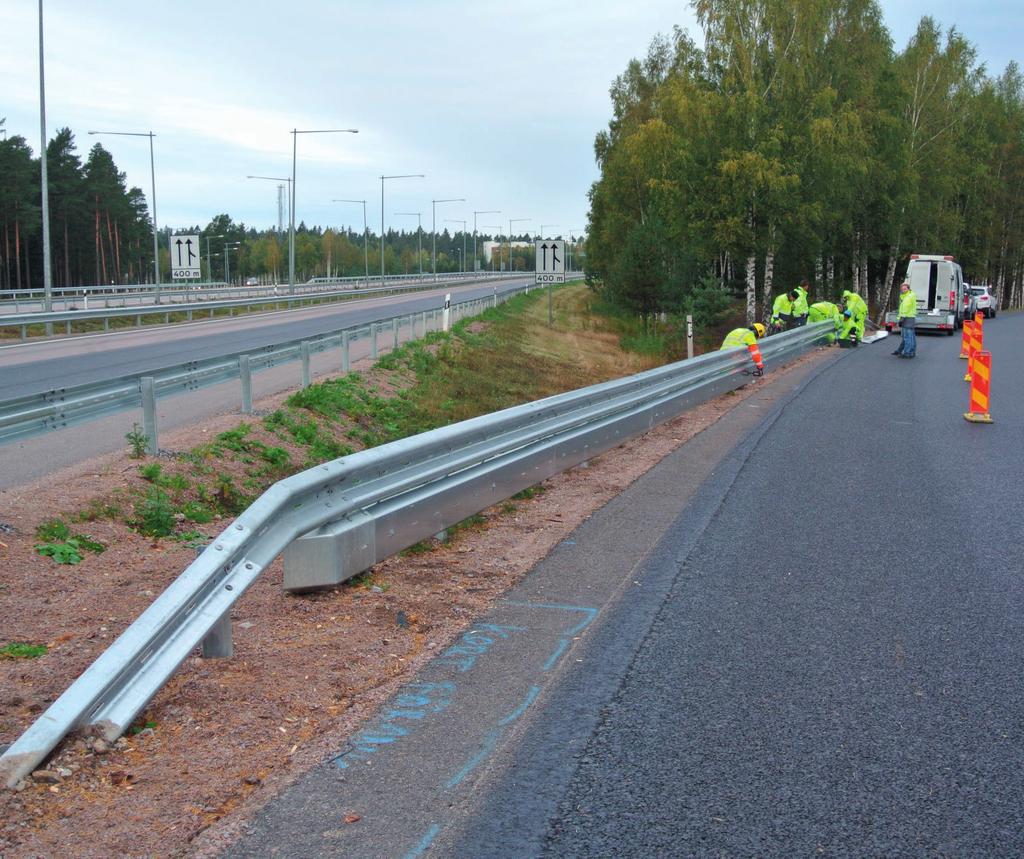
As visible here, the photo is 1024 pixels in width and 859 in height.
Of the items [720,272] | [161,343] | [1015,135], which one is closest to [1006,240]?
[1015,135]

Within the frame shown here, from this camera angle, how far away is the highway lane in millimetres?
19219

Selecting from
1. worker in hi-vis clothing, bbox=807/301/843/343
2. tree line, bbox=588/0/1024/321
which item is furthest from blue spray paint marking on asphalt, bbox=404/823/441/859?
tree line, bbox=588/0/1024/321

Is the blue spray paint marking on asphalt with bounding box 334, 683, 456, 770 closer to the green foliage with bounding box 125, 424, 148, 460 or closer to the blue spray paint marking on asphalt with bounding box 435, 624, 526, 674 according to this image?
the blue spray paint marking on asphalt with bounding box 435, 624, 526, 674

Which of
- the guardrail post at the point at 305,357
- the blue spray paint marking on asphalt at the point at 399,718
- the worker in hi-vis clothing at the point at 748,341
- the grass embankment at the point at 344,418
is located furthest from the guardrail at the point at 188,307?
the blue spray paint marking on asphalt at the point at 399,718

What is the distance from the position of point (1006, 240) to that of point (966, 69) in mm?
17808

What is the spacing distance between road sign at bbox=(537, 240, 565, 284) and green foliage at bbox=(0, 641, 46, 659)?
28106 mm

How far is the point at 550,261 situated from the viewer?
107 feet

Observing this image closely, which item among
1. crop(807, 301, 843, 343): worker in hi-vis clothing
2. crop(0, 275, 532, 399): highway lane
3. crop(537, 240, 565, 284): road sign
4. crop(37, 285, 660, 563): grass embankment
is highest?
crop(537, 240, 565, 284): road sign

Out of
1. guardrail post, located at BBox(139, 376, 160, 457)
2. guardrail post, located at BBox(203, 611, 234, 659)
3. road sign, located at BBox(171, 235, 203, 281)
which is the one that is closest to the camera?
guardrail post, located at BBox(203, 611, 234, 659)

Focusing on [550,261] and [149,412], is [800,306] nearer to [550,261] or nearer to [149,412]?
[550,261]

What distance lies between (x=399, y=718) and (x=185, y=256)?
41008 millimetres

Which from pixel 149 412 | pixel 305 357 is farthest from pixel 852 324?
pixel 149 412

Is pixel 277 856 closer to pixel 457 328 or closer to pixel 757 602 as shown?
pixel 757 602

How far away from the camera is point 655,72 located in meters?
61.3
